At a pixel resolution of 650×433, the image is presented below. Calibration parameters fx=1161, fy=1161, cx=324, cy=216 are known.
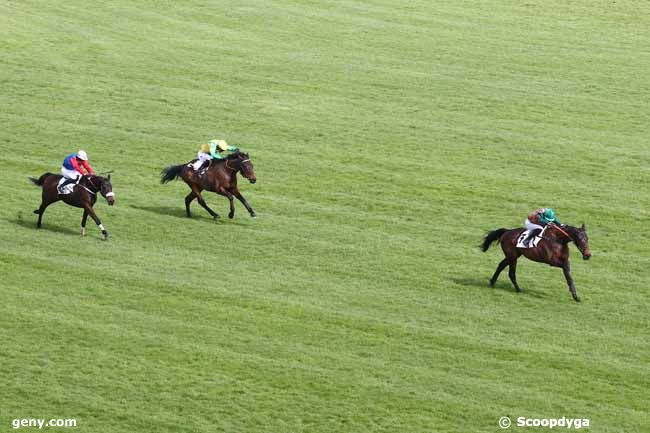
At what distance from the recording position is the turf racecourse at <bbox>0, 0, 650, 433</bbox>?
1898 cm

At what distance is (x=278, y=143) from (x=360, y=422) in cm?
1678

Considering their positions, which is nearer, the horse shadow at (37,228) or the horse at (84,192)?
the horse at (84,192)

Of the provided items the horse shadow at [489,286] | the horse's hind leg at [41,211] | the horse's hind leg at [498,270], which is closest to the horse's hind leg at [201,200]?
the horse's hind leg at [41,211]

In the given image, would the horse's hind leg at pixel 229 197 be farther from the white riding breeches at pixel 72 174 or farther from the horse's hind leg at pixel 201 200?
the white riding breeches at pixel 72 174

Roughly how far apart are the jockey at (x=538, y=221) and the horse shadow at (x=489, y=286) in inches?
49.4

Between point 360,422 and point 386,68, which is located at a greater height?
point 386,68

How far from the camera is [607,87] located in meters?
40.7

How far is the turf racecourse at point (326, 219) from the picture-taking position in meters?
19.0

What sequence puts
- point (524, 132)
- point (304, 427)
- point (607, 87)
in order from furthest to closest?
point (607, 87) → point (524, 132) → point (304, 427)

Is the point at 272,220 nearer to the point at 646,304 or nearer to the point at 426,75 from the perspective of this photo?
the point at 646,304

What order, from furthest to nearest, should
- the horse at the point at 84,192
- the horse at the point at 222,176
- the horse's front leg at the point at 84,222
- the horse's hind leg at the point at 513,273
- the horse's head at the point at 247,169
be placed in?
the horse at the point at 222,176, the horse's head at the point at 247,169, the horse's front leg at the point at 84,222, the horse at the point at 84,192, the horse's hind leg at the point at 513,273

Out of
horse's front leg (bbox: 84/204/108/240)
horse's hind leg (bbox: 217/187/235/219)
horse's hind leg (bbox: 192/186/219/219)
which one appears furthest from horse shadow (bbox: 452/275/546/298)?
horse's front leg (bbox: 84/204/108/240)

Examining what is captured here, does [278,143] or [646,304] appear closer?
[646,304]

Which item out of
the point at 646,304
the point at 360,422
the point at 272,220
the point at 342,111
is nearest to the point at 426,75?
the point at 342,111
